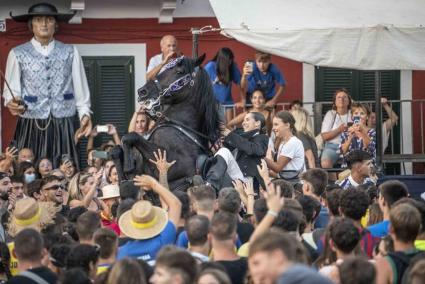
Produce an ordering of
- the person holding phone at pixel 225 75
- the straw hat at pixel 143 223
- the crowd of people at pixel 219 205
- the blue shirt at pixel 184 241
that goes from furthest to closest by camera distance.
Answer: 1. the person holding phone at pixel 225 75
2. the blue shirt at pixel 184 241
3. the straw hat at pixel 143 223
4. the crowd of people at pixel 219 205

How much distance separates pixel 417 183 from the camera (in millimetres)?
19469

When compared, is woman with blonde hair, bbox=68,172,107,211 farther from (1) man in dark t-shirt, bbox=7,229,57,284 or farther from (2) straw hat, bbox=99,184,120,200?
(1) man in dark t-shirt, bbox=7,229,57,284

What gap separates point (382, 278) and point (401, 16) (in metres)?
9.21

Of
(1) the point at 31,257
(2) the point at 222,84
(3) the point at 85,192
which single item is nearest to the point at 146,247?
(1) the point at 31,257

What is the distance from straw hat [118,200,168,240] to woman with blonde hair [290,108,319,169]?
7.45m

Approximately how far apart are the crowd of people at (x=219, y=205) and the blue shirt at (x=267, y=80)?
20 millimetres

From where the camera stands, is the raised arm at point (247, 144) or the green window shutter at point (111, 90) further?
the green window shutter at point (111, 90)

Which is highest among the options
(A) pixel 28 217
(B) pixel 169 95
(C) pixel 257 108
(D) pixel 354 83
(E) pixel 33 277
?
(D) pixel 354 83

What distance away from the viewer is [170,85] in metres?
16.8

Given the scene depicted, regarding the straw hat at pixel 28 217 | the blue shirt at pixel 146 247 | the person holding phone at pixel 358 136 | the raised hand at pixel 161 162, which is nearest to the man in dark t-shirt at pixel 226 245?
the blue shirt at pixel 146 247

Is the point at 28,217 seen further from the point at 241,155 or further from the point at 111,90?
the point at 111,90

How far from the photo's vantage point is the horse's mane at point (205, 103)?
55.5 ft

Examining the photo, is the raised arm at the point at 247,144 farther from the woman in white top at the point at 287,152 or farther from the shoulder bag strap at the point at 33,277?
the shoulder bag strap at the point at 33,277

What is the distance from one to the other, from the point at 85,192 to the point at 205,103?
174cm
